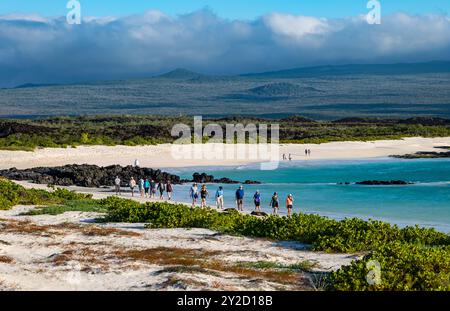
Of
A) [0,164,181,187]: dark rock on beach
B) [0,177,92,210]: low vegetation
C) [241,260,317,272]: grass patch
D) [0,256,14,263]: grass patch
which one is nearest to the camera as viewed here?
[241,260,317,272]: grass patch

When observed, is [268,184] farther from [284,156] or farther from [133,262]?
[133,262]

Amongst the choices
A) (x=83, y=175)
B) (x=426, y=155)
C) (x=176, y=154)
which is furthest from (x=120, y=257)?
(x=426, y=155)

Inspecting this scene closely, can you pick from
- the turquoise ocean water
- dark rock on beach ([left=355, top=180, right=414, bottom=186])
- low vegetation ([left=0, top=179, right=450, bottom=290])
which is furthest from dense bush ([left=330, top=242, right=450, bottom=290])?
dark rock on beach ([left=355, top=180, right=414, bottom=186])

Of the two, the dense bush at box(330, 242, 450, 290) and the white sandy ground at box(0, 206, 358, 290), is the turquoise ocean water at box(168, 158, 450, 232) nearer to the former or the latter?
the white sandy ground at box(0, 206, 358, 290)

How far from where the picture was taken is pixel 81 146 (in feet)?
194

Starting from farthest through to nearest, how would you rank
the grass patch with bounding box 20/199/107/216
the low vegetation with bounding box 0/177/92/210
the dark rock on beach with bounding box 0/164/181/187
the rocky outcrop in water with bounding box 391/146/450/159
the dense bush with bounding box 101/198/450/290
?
the rocky outcrop in water with bounding box 391/146/450/159
the dark rock on beach with bounding box 0/164/181/187
the low vegetation with bounding box 0/177/92/210
the grass patch with bounding box 20/199/107/216
the dense bush with bounding box 101/198/450/290

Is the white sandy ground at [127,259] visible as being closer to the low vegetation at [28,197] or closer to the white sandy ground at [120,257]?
the white sandy ground at [120,257]

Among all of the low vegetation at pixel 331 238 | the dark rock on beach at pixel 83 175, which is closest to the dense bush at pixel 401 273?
the low vegetation at pixel 331 238

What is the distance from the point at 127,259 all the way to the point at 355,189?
85.5 ft

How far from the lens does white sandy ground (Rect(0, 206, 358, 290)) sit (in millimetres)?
10773

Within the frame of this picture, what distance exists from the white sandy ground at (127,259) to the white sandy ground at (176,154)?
1317 inches

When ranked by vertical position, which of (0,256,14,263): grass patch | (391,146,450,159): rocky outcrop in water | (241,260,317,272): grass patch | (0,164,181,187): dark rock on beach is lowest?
(391,146,450,159): rocky outcrop in water

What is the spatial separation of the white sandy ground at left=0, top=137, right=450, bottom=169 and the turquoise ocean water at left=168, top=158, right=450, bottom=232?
4224mm

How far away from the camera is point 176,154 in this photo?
60.5 m
